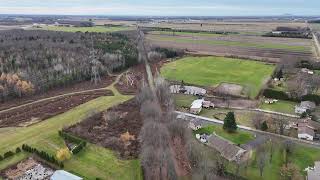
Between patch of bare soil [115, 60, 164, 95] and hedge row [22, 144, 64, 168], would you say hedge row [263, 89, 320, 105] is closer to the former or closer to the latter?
patch of bare soil [115, 60, 164, 95]

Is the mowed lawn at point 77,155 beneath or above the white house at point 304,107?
beneath

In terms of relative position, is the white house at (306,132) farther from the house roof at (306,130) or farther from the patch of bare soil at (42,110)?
the patch of bare soil at (42,110)


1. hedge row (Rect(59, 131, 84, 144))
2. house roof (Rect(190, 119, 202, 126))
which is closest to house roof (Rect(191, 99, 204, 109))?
house roof (Rect(190, 119, 202, 126))

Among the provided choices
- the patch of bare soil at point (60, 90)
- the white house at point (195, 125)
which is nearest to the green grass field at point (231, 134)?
the white house at point (195, 125)

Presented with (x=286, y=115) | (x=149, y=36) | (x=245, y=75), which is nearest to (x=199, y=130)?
(x=286, y=115)

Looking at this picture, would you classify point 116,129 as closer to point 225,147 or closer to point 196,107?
point 196,107

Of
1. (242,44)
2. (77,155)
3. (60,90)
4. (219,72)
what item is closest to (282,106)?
(219,72)

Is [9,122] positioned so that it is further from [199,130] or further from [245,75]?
[245,75]
